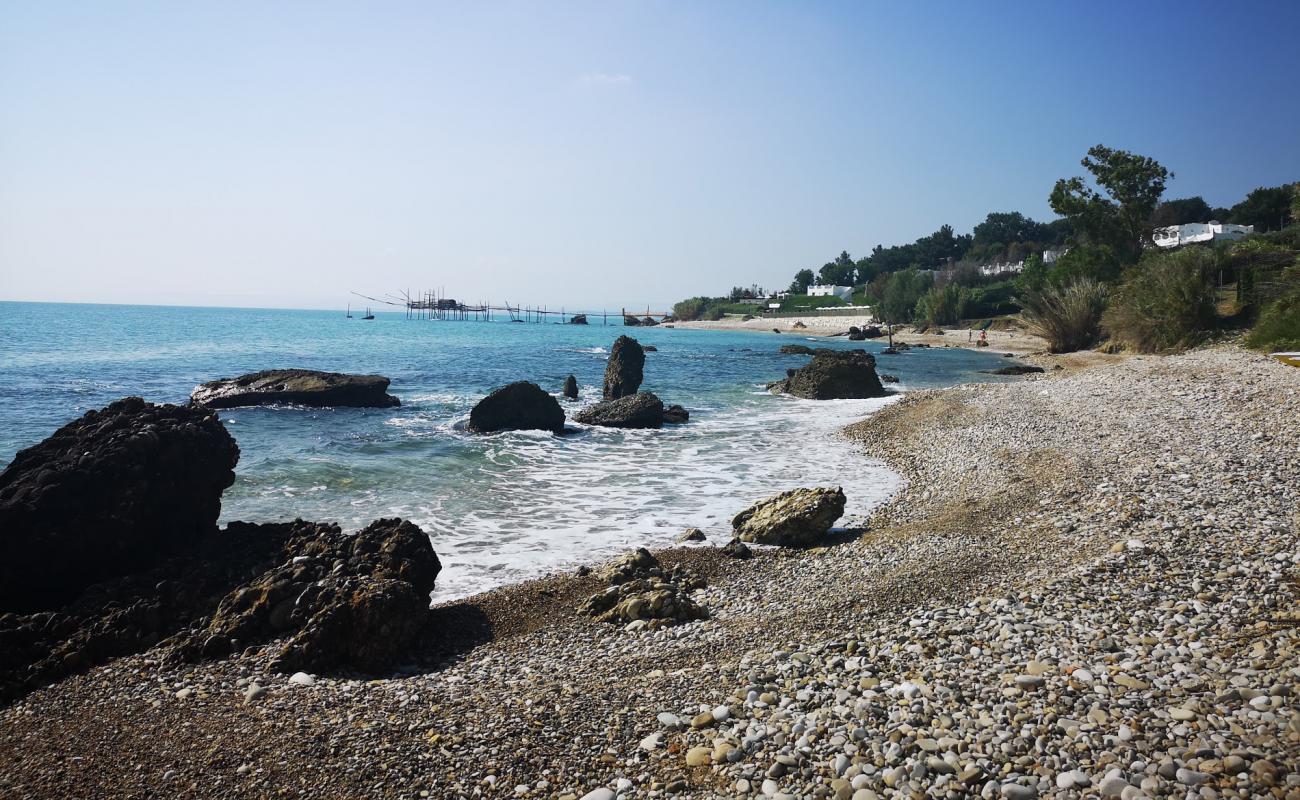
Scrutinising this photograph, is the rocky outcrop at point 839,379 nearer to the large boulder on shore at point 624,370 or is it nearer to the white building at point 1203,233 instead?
the large boulder on shore at point 624,370

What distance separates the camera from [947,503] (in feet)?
39.1

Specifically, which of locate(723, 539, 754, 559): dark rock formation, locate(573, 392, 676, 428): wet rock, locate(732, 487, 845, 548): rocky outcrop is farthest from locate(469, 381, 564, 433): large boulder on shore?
locate(723, 539, 754, 559): dark rock formation

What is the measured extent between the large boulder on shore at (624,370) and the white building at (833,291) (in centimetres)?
10401

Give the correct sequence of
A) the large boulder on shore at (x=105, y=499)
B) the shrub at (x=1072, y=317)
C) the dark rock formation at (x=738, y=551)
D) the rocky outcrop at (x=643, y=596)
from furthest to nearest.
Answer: the shrub at (x=1072, y=317), the dark rock formation at (x=738, y=551), the large boulder on shore at (x=105, y=499), the rocky outcrop at (x=643, y=596)

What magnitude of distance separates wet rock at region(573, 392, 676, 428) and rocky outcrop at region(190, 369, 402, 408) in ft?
31.2

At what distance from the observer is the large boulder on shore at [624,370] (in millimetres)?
30562

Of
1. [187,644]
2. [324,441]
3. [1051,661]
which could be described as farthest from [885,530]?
[324,441]

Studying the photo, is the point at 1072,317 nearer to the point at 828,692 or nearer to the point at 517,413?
the point at 517,413

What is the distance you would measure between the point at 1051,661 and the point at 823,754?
2050 millimetres

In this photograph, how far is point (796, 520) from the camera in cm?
1070

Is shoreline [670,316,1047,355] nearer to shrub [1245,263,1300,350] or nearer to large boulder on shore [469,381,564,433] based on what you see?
shrub [1245,263,1300,350]

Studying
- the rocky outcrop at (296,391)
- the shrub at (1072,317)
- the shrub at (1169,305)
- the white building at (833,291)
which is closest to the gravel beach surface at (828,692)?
the rocky outcrop at (296,391)

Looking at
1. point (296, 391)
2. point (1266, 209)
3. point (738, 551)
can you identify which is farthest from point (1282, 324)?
point (1266, 209)

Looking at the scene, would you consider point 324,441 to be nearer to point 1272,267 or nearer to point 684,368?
point 684,368
